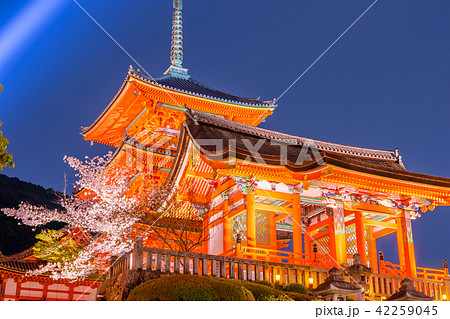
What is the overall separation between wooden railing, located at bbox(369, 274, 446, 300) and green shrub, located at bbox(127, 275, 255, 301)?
686 centimetres

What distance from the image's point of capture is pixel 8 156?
894cm

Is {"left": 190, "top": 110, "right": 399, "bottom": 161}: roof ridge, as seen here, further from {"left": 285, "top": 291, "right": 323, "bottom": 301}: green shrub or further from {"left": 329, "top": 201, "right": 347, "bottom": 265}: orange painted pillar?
{"left": 285, "top": 291, "right": 323, "bottom": 301}: green shrub

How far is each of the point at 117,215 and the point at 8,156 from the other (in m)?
12.7

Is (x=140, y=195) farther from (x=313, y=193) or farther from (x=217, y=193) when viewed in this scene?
(x=313, y=193)

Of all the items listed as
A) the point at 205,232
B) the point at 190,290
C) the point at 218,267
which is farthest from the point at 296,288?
the point at 205,232

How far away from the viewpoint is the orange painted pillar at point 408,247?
744 inches

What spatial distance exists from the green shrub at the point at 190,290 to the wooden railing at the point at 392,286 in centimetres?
686

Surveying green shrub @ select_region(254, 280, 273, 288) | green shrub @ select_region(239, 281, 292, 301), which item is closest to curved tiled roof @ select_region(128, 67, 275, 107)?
green shrub @ select_region(254, 280, 273, 288)

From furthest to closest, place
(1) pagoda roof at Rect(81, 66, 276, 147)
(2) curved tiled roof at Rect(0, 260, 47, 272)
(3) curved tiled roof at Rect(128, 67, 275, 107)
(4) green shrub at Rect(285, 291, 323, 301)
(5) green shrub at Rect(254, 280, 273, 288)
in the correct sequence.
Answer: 1. (3) curved tiled roof at Rect(128, 67, 275, 107)
2. (1) pagoda roof at Rect(81, 66, 276, 147)
3. (2) curved tiled roof at Rect(0, 260, 47, 272)
4. (5) green shrub at Rect(254, 280, 273, 288)
5. (4) green shrub at Rect(285, 291, 323, 301)

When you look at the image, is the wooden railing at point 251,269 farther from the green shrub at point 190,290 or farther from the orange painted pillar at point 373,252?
the green shrub at point 190,290

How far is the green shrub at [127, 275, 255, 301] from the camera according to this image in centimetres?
1057

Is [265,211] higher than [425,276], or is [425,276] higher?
[265,211]

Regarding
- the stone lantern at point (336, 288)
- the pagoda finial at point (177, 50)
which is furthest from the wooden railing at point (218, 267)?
the pagoda finial at point (177, 50)
